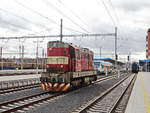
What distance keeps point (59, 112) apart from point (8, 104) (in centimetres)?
311

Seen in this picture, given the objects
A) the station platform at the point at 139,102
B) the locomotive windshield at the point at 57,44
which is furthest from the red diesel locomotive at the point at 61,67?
the station platform at the point at 139,102

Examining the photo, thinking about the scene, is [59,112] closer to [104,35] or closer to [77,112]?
[77,112]

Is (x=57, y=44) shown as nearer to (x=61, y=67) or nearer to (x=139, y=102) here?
(x=61, y=67)

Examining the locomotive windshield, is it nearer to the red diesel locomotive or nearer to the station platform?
the red diesel locomotive

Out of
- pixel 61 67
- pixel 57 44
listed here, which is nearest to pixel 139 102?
pixel 61 67

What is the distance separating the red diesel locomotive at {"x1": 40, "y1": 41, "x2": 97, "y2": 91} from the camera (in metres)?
15.5

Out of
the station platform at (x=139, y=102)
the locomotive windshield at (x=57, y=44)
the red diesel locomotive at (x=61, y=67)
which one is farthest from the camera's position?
the locomotive windshield at (x=57, y=44)

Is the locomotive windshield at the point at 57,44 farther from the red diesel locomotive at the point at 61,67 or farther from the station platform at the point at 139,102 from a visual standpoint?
the station platform at the point at 139,102

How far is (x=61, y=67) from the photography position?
16.2m

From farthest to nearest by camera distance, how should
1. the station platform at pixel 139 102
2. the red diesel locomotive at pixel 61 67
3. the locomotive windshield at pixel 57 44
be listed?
the locomotive windshield at pixel 57 44 → the red diesel locomotive at pixel 61 67 → the station platform at pixel 139 102

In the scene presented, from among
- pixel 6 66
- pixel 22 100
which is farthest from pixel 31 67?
pixel 22 100

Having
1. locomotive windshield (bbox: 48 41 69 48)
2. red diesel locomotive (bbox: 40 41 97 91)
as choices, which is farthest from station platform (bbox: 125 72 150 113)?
locomotive windshield (bbox: 48 41 69 48)

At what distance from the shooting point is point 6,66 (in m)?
58.1

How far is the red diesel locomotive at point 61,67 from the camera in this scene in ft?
50.8
